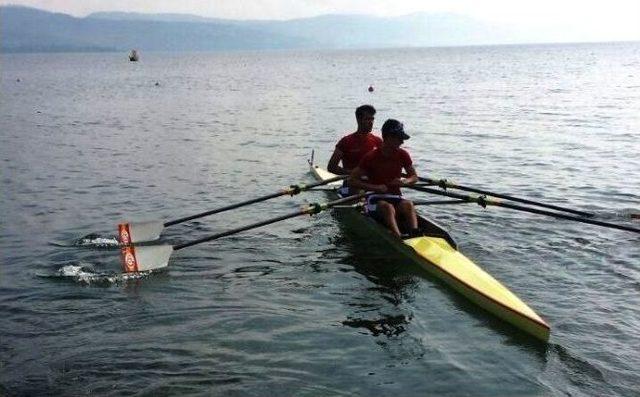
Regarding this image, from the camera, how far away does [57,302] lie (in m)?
11.0

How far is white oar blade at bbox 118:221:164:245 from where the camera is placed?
45.4 ft

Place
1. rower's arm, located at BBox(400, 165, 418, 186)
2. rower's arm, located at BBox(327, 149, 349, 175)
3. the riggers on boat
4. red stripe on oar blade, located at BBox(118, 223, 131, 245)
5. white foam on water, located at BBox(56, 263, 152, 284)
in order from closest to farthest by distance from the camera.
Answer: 1. the riggers on boat
2. white foam on water, located at BBox(56, 263, 152, 284)
3. rower's arm, located at BBox(400, 165, 418, 186)
4. red stripe on oar blade, located at BBox(118, 223, 131, 245)
5. rower's arm, located at BBox(327, 149, 349, 175)

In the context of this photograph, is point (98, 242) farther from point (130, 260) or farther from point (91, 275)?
point (130, 260)

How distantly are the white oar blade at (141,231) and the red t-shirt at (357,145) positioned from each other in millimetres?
4932

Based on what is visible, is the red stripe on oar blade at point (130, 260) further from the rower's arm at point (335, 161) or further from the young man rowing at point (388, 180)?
the rower's arm at point (335, 161)

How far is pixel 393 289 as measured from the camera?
11422 mm

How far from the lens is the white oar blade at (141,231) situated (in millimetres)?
13852

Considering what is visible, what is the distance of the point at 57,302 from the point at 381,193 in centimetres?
670

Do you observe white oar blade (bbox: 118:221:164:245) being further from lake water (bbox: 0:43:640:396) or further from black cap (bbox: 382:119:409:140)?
black cap (bbox: 382:119:409:140)

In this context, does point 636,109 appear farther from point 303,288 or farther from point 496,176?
point 303,288

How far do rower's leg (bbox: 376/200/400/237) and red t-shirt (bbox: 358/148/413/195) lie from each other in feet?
1.56

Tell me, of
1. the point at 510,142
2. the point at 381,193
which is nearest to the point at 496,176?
the point at 510,142

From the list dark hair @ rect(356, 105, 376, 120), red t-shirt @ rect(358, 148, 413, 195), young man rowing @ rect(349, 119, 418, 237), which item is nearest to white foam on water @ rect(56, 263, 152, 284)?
young man rowing @ rect(349, 119, 418, 237)

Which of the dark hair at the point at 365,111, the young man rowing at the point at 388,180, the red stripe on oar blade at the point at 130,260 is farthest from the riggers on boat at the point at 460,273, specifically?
the red stripe on oar blade at the point at 130,260
